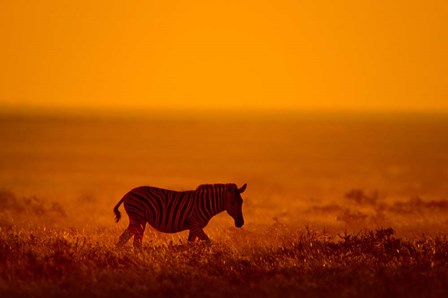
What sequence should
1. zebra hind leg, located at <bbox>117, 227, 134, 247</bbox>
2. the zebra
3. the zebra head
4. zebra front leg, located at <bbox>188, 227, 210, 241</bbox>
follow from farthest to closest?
zebra hind leg, located at <bbox>117, 227, 134, 247</bbox> < zebra front leg, located at <bbox>188, 227, 210, 241</bbox> < the zebra < the zebra head

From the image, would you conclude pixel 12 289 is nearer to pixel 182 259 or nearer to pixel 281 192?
pixel 182 259

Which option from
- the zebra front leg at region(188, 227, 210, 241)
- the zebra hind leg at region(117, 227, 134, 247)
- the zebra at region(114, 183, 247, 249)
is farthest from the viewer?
the zebra hind leg at region(117, 227, 134, 247)

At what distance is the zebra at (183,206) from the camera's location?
59.0 feet

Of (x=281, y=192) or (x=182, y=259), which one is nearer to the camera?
(x=182, y=259)

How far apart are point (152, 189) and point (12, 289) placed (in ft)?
10.6

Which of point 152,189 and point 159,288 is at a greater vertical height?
point 152,189

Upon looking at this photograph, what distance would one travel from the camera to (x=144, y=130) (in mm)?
182625

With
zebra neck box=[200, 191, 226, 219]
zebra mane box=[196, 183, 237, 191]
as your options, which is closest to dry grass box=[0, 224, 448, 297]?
zebra neck box=[200, 191, 226, 219]

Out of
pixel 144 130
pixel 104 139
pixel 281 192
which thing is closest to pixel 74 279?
pixel 281 192

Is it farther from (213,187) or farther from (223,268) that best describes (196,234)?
(223,268)

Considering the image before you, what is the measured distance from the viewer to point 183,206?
18.0 metres

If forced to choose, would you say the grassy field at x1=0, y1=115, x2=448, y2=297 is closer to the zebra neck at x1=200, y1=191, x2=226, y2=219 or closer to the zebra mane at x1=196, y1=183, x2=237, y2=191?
the zebra neck at x1=200, y1=191, x2=226, y2=219

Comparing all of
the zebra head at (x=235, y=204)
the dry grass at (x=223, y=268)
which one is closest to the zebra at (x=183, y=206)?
the zebra head at (x=235, y=204)

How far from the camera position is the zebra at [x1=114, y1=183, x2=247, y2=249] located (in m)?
18.0
